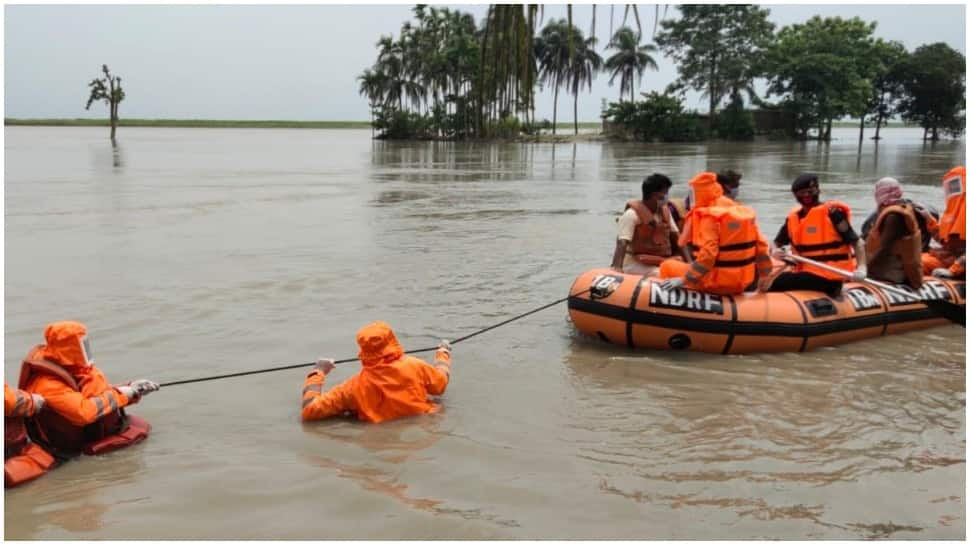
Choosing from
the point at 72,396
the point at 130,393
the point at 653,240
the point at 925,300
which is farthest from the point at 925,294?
the point at 72,396

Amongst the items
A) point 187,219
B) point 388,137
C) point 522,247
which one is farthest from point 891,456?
point 388,137

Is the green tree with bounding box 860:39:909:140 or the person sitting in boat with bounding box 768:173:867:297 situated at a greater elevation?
the green tree with bounding box 860:39:909:140

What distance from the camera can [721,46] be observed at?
176ft

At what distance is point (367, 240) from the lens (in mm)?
12734

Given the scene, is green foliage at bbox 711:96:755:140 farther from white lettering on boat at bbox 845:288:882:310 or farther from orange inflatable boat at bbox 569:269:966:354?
orange inflatable boat at bbox 569:269:966:354

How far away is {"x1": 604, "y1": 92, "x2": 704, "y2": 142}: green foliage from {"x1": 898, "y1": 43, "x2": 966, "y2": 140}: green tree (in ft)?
43.4

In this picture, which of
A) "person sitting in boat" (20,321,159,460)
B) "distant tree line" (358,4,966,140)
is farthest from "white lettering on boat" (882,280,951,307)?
"distant tree line" (358,4,966,140)

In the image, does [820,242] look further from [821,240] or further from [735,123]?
[735,123]

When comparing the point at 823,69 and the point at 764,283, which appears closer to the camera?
the point at 764,283

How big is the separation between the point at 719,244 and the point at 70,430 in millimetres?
4427

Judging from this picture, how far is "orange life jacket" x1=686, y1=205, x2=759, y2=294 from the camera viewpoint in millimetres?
6281

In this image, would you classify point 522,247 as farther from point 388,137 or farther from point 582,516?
point 388,137

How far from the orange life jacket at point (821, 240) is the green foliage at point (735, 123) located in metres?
49.1

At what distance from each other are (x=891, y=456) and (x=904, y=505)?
61 cm
